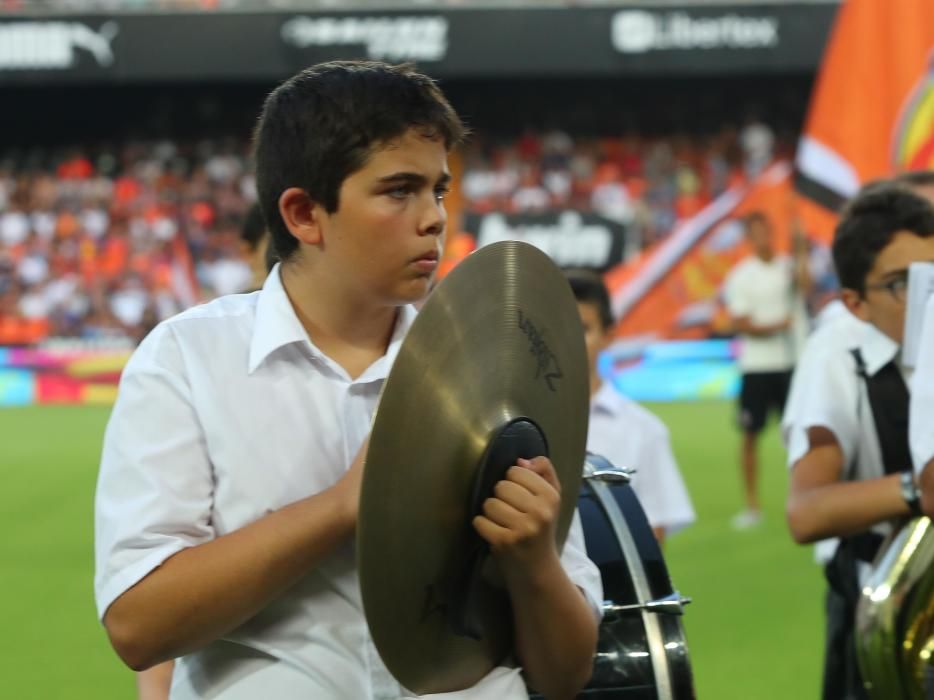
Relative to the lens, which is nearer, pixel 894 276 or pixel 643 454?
pixel 894 276

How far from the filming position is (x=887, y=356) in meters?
3.17

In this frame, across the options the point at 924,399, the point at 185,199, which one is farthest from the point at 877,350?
the point at 185,199

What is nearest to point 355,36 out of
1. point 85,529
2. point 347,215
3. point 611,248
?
point 611,248

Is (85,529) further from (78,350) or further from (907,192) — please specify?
(78,350)

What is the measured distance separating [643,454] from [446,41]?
17.9 metres

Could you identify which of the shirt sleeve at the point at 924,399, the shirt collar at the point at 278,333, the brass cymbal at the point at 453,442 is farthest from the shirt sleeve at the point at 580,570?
the shirt sleeve at the point at 924,399

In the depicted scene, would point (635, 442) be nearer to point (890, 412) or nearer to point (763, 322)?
point (890, 412)

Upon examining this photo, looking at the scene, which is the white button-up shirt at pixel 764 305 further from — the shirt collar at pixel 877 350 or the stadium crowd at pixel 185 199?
the stadium crowd at pixel 185 199

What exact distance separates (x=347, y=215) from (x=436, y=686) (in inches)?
24.7

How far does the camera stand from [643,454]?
13.8 ft

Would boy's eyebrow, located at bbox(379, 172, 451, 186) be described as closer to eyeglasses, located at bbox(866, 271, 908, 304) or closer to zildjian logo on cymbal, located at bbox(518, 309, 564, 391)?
zildjian logo on cymbal, located at bbox(518, 309, 564, 391)

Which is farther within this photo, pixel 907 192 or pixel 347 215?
pixel 907 192

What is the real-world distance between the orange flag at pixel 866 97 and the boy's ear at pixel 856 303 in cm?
536

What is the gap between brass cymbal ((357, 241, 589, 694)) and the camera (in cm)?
157
